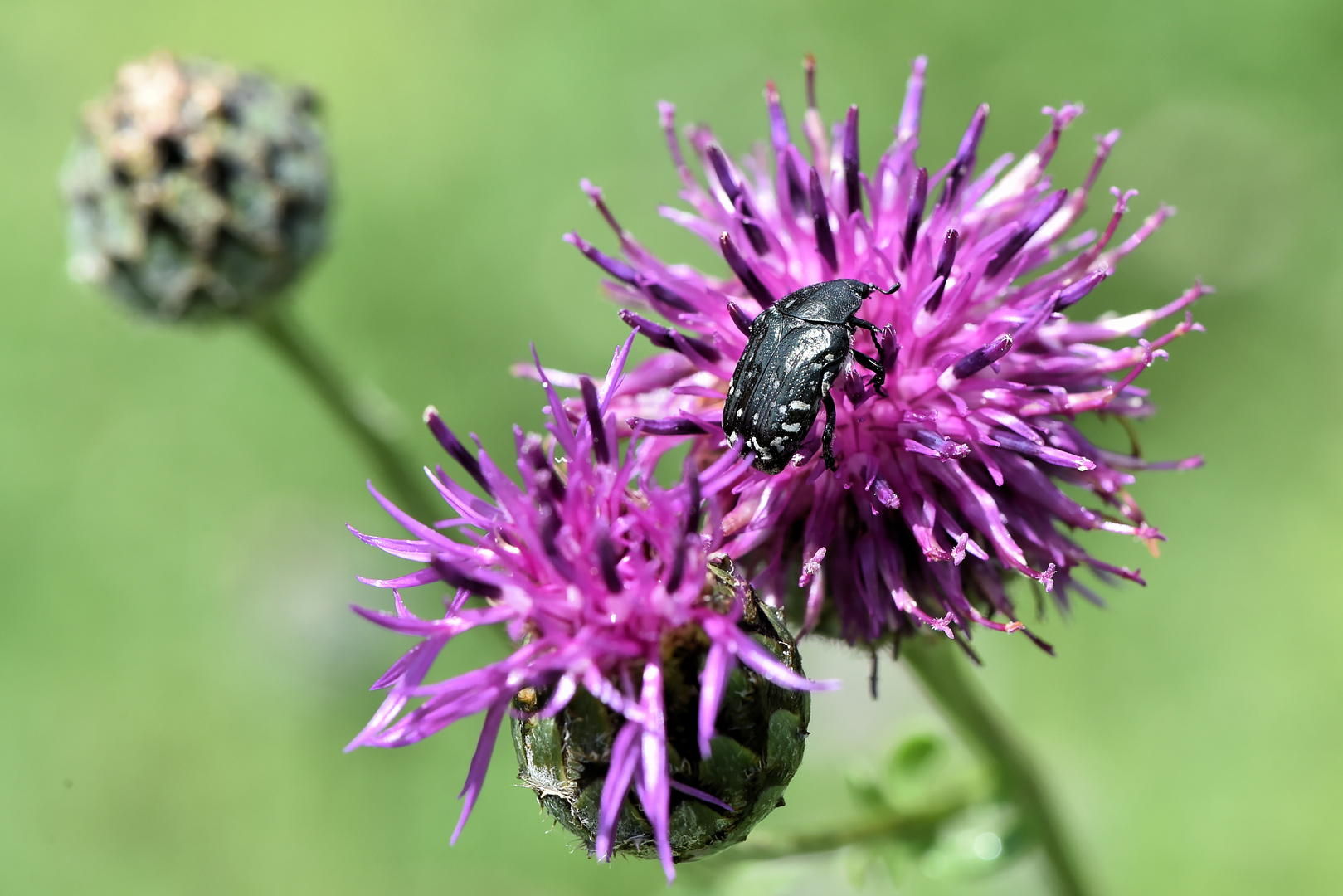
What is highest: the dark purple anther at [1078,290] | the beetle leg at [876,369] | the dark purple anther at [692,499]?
the dark purple anther at [692,499]

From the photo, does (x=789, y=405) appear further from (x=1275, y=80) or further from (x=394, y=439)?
(x=1275, y=80)

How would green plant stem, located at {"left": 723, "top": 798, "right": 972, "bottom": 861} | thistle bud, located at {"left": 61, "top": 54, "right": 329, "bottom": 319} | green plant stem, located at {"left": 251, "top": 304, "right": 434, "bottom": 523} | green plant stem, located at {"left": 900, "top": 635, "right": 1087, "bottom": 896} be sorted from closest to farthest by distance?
green plant stem, located at {"left": 723, "top": 798, "right": 972, "bottom": 861}, green plant stem, located at {"left": 900, "top": 635, "right": 1087, "bottom": 896}, green plant stem, located at {"left": 251, "top": 304, "right": 434, "bottom": 523}, thistle bud, located at {"left": 61, "top": 54, "right": 329, "bottom": 319}

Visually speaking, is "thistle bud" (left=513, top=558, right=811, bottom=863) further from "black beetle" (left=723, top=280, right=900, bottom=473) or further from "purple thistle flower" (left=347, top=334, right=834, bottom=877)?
"black beetle" (left=723, top=280, right=900, bottom=473)

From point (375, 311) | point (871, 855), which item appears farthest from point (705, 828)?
point (375, 311)

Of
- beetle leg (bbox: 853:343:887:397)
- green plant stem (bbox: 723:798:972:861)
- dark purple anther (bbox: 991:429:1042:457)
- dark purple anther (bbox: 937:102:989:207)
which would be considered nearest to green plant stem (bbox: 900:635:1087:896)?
green plant stem (bbox: 723:798:972:861)

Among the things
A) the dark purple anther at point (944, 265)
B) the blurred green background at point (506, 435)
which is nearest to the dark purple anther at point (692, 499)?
the dark purple anther at point (944, 265)

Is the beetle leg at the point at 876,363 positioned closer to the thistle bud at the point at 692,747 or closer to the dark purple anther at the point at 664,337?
the dark purple anther at the point at 664,337
